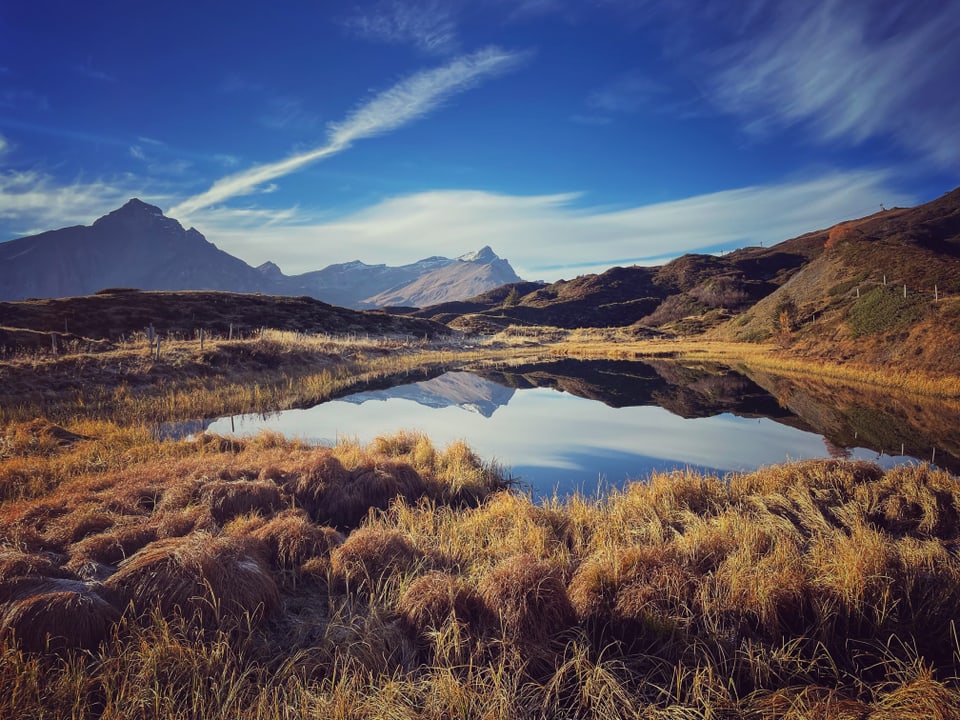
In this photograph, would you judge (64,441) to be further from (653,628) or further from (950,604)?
(950,604)

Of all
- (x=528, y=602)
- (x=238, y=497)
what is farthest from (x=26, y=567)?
(x=528, y=602)

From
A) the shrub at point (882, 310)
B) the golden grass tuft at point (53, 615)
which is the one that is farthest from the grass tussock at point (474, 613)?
the shrub at point (882, 310)

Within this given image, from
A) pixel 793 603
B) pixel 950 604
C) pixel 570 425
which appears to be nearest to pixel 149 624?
pixel 793 603

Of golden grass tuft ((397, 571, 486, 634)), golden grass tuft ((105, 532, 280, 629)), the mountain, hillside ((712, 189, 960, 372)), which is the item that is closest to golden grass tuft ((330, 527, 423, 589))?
golden grass tuft ((397, 571, 486, 634))

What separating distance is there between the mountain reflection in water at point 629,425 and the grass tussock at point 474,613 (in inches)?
177

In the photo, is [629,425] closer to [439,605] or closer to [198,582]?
[439,605]

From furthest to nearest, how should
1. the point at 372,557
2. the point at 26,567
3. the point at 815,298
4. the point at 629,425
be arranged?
the point at 815,298, the point at 629,425, the point at 372,557, the point at 26,567

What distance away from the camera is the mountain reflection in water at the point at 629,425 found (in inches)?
523

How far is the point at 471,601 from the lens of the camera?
5.09 m

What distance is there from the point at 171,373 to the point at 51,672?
79.8 ft

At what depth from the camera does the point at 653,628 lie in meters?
4.77

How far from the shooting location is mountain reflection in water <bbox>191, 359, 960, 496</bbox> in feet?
43.6

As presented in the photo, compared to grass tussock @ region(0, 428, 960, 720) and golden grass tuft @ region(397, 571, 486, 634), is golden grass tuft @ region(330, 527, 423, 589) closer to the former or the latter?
grass tussock @ region(0, 428, 960, 720)

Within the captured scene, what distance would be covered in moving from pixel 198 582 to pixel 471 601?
9.26 feet
